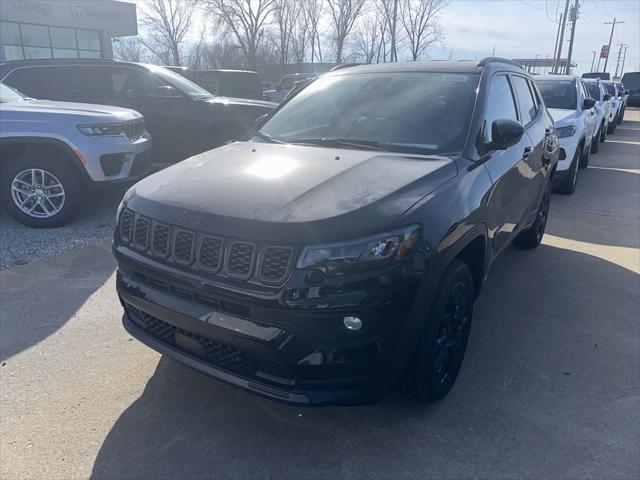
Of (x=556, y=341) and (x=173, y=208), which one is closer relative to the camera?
(x=173, y=208)

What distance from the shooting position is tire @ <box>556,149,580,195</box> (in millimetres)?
7818

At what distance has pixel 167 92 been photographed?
777cm

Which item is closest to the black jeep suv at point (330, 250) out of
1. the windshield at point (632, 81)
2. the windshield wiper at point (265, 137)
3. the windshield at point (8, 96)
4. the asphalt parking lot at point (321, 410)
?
the windshield wiper at point (265, 137)

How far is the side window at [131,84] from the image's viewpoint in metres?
7.78

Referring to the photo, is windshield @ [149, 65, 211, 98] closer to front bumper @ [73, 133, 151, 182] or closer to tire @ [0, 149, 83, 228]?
front bumper @ [73, 133, 151, 182]

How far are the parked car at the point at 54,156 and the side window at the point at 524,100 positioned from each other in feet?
13.9

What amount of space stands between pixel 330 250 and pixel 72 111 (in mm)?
4788

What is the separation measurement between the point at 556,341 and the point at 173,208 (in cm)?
278

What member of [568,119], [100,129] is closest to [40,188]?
[100,129]

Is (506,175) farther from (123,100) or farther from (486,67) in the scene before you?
(123,100)

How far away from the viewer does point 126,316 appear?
2.94 metres

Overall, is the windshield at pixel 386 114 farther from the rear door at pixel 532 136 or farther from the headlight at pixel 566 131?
the headlight at pixel 566 131

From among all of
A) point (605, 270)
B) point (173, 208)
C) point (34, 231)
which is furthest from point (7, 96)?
point (605, 270)

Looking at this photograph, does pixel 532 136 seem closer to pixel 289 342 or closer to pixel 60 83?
pixel 289 342
